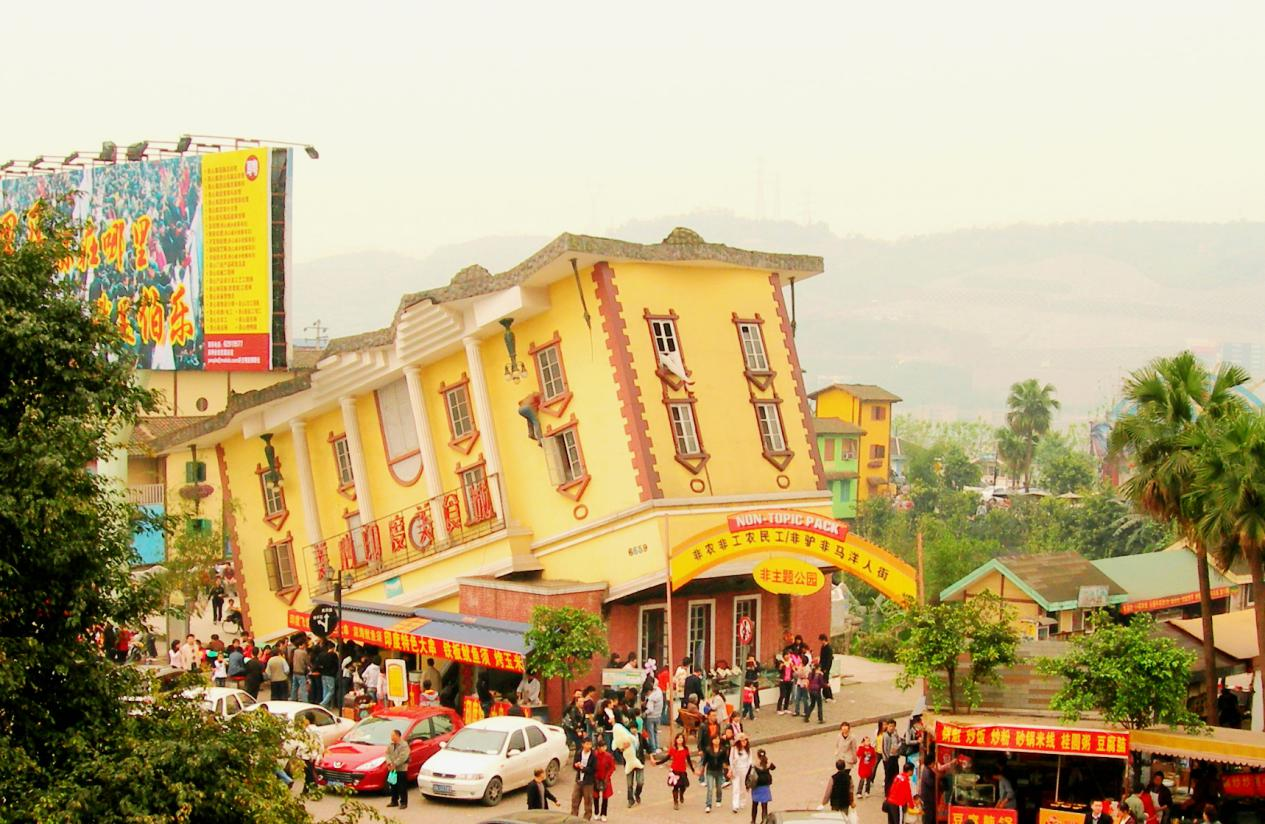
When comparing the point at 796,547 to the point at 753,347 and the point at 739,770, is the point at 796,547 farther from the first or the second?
the point at 739,770

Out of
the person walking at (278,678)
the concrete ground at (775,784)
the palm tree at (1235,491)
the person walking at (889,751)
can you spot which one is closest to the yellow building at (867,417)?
the concrete ground at (775,784)

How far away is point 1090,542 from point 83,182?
54.5m

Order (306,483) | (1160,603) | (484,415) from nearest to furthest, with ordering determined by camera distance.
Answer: (484,415) → (306,483) → (1160,603)

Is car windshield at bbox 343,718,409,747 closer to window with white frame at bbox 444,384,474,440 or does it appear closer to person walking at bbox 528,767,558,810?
person walking at bbox 528,767,558,810

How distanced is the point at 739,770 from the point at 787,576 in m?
8.10

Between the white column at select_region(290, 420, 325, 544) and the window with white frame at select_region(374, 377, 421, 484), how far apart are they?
3234 millimetres

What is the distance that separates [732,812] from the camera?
26109 millimetres

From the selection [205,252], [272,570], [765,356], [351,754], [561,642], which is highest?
[205,252]

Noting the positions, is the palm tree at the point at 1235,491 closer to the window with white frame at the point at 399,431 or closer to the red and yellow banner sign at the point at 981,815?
the red and yellow banner sign at the point at 981,815

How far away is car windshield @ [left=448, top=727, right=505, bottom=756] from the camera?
26078mm

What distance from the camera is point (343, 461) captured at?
43.9m

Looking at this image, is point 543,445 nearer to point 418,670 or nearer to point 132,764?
point 418,670

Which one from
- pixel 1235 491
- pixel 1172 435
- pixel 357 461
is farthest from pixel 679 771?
pixel 357 461

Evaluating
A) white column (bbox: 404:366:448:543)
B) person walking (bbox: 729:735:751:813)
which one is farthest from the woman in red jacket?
white column (bbox: 404:366:448:543)
